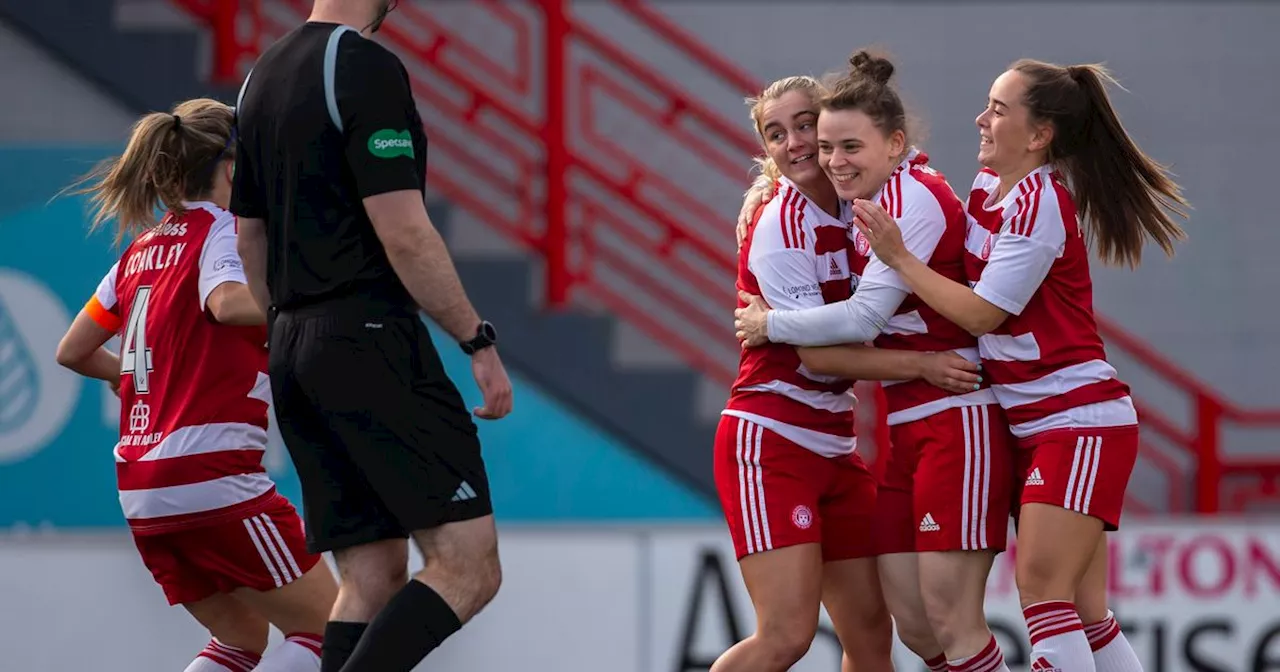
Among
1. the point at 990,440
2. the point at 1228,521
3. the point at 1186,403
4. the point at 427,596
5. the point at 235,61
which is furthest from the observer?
the point at 1186,403

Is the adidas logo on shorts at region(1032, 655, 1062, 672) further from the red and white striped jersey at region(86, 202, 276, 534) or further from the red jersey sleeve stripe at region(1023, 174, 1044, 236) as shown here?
the red and white striped jersey at region(86, 202, 276, 534)

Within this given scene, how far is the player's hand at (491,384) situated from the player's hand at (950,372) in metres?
1.11

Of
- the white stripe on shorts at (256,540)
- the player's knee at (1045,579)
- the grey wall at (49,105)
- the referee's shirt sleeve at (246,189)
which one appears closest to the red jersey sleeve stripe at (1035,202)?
the player's knee at (1045,579)

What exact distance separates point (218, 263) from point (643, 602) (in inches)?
96.7

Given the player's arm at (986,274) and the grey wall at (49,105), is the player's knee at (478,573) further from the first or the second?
the grey wall at (49,105)

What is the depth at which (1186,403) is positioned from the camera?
955cm

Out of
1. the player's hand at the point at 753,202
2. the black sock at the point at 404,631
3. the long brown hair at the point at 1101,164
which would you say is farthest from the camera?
the player's hand at the point at 753,202

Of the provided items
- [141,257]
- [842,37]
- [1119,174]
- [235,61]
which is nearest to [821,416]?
[1119,174]

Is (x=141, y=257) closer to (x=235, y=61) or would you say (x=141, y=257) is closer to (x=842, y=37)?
(x=235, y=61)

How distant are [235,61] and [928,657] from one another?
16.4ft

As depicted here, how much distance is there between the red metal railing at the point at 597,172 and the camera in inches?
315

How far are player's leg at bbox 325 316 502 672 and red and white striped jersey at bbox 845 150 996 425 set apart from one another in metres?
1.13

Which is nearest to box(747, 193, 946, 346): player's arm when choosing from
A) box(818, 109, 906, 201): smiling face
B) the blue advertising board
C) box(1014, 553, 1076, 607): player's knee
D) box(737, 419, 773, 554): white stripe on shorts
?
box(818, 109, 906, 201): smiling face

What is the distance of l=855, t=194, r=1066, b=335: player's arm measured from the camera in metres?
4.03
